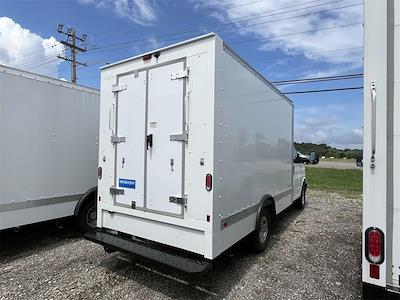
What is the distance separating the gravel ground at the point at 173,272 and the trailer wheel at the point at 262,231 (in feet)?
0.53

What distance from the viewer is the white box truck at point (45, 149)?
486 cm

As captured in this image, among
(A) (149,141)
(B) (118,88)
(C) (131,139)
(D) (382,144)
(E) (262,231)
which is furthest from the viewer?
(E) (262,231)

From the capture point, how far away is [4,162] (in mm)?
4793

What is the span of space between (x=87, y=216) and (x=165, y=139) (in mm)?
3127

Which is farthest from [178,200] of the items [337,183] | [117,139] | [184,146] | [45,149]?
[337,183]

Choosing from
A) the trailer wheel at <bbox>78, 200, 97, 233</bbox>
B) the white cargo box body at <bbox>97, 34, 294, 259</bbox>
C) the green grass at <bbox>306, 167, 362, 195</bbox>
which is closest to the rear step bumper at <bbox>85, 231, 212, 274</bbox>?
the white cargo box body at <bbox>97, 34, 294, 259</bbox>

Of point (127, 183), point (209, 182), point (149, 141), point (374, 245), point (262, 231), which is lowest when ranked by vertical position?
point (262, 231)

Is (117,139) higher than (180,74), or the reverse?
(180,74)

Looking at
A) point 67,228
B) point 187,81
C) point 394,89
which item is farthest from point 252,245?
point 67,228

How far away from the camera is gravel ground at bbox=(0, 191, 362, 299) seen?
3.85 metres

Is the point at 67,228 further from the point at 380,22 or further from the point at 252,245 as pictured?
the point at 380,22

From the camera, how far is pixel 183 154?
3.82 metres

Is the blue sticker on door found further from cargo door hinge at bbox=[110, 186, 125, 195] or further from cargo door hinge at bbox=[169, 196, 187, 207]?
cargo door hinge at bbox=[169, 196, 187, 207]

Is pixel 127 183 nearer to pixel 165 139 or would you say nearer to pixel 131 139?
pixel 131 139
